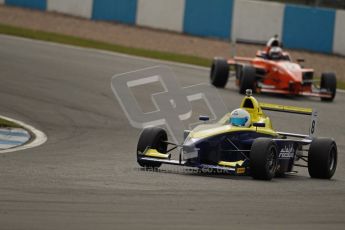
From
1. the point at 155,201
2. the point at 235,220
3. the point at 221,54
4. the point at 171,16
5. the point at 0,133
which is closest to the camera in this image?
the point at 235,220

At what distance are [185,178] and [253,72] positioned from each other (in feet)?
35.2

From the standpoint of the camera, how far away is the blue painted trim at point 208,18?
2969 cm

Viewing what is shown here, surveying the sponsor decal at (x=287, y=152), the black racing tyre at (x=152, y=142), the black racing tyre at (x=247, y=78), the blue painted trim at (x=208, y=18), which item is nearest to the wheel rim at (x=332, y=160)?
the sponsor decal at (x=287, y=152)

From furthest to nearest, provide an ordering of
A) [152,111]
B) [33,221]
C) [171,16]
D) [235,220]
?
[171,16] < [152,111] < [235,220] < [33,221]

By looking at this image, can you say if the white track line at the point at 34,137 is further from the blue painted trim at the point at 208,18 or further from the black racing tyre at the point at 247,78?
the blue painted trim at the point at 208,18

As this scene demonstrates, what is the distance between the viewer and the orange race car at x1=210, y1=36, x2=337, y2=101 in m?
21.8

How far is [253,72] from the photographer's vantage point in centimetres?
2150

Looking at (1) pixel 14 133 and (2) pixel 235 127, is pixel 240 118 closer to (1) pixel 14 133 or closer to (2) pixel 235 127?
(2) pixel 235 127

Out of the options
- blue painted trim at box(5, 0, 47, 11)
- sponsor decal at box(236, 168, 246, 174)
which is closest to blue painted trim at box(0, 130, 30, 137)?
sponsor decal at box(236, 168, 246, 174)

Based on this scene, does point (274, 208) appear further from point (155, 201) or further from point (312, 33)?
point (312, 33)

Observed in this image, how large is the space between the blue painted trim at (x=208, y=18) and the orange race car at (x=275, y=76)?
6.84 meters

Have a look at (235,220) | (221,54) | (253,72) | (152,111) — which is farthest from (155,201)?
(221,54)

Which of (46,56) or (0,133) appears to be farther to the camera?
(46,56)

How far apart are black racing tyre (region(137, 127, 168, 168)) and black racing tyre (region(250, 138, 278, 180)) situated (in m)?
1.24
